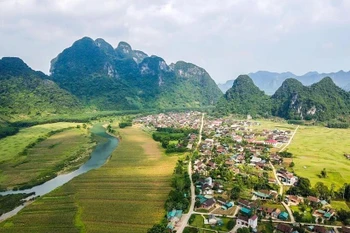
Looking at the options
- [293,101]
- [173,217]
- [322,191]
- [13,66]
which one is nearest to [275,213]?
[322,191]

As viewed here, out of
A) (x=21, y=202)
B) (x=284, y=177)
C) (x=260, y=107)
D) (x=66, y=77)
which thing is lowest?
(x=21, y=202)

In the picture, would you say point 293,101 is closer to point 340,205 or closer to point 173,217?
point 340,205

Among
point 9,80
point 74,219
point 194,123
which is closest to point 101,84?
point 9,80

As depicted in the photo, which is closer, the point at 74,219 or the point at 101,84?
the point at 74,219

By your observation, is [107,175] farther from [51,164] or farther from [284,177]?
[284,177]

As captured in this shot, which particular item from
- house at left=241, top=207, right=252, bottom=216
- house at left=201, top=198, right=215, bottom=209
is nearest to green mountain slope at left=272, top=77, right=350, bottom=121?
house at left=201, top=198, right=215, bottom=209

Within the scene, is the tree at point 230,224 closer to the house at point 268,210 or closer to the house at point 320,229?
the house at point 268,210
